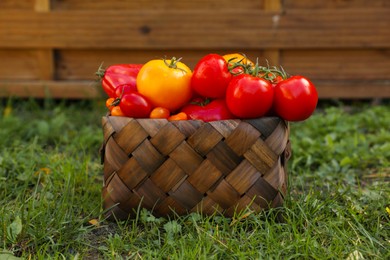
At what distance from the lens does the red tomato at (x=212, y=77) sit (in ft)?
7.35

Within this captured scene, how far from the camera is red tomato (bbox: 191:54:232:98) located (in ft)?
7.35

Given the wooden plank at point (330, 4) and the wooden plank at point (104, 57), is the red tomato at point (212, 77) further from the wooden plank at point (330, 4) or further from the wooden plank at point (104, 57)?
the wooden plank at point (330, 4)

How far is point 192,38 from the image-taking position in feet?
14.0

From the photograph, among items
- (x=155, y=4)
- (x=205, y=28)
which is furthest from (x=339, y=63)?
(x=155, y=4)

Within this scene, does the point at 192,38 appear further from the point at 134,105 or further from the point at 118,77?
the point at 134,105

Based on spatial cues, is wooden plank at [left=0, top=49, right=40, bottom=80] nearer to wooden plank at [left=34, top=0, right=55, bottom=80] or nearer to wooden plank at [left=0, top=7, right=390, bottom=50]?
wooden plank at [left=34, top=0, right=55, bottom=80]

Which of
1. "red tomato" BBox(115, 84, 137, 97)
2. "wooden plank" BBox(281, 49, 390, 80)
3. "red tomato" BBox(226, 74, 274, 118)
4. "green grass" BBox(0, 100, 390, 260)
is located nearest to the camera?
"green grass" BBox(0, 100, 390, 260)

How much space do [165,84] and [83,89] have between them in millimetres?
2249

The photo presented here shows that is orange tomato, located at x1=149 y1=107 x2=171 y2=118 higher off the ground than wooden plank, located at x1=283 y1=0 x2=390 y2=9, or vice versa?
orange tomato, located at x1=149 y1=107 x2=171 y2=118

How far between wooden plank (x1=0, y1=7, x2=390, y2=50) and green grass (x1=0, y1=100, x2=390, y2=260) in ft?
4.21

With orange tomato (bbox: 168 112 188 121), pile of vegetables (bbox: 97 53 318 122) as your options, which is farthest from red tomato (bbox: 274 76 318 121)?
orange tomato (bbox: 168 112 188 121)

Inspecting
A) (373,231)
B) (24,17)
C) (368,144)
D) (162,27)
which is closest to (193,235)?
(373,231)

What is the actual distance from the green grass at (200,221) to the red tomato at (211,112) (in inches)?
14.5

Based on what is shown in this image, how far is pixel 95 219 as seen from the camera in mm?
2334
